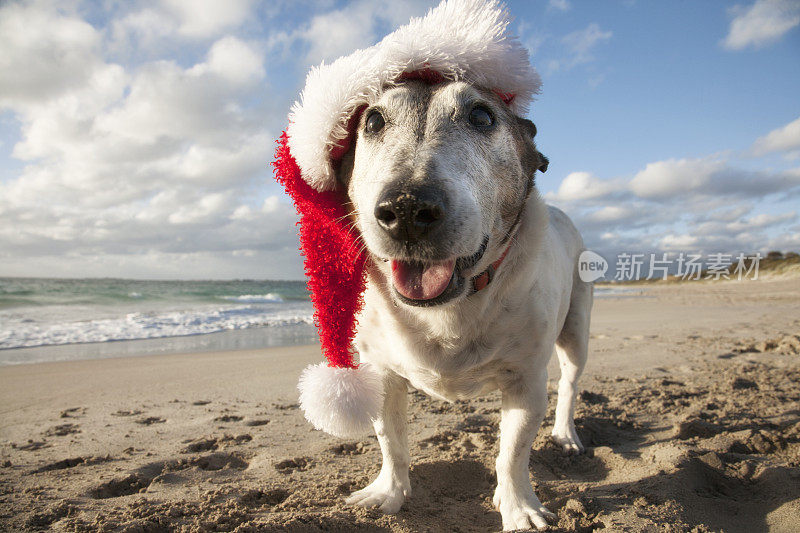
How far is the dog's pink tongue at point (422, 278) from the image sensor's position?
1.86 metres

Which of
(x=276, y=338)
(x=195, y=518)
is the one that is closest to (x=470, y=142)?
(x=195, y=518)

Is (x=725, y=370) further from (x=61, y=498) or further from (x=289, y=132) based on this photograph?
(x=61, y=498)

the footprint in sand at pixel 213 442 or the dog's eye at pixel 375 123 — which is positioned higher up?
the dog's eye at pixel 375 123

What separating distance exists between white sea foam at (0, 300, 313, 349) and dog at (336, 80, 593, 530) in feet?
27.9

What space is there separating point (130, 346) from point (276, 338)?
256 cm

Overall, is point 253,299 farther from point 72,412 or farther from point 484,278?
point 484,278

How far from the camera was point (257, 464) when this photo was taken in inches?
117

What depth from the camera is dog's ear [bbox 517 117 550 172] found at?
7.64ft

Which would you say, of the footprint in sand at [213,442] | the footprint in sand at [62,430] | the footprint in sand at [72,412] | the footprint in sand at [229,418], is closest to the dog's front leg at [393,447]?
the footprint in sand at [213,442]

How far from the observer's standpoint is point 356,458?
3.18 metres

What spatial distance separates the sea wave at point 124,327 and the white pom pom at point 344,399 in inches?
324

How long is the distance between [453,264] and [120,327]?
11099mm

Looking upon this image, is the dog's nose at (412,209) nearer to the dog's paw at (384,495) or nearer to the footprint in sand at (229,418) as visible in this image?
the dog's paw at (384,495)

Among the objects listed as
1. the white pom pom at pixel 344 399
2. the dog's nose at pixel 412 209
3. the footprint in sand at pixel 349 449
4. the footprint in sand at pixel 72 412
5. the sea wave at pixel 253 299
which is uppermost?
the dog's nose at pixel 412 209
